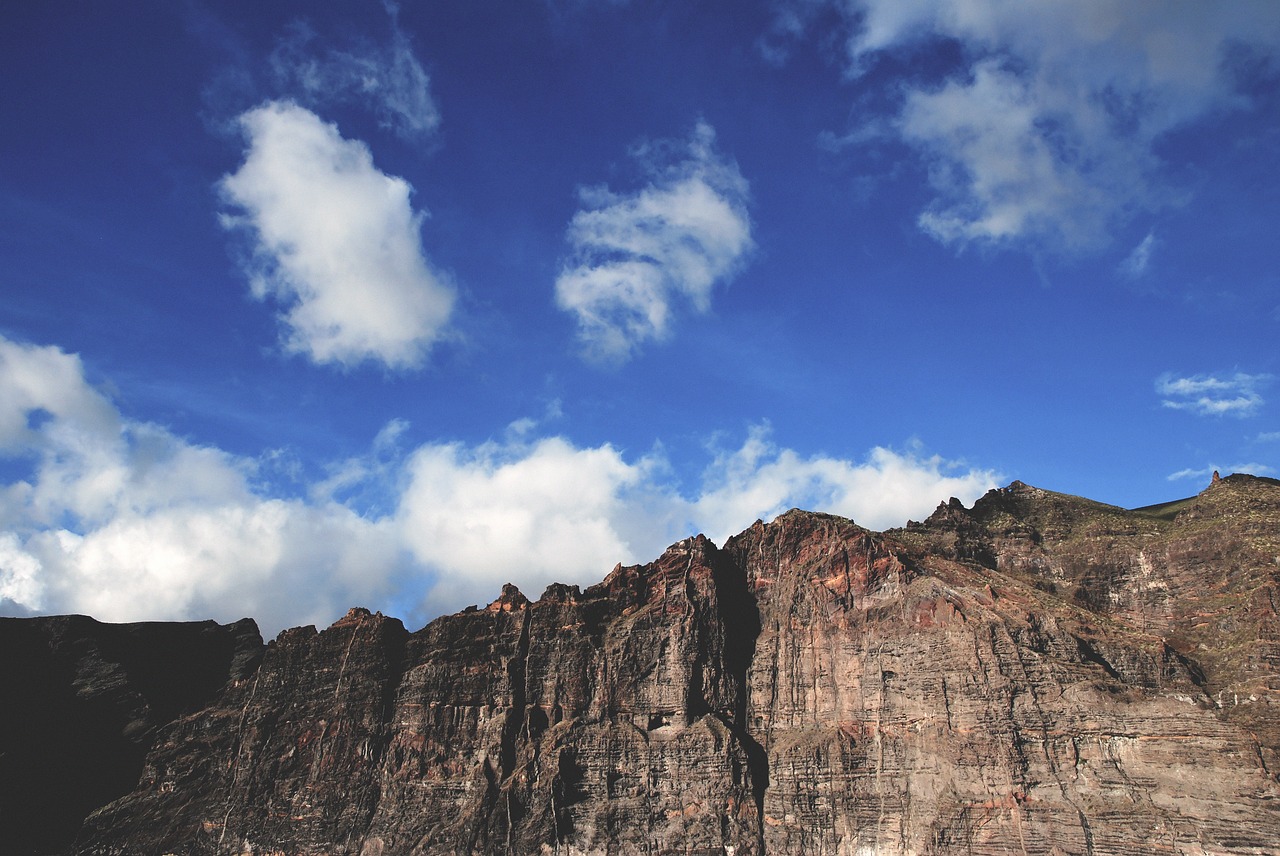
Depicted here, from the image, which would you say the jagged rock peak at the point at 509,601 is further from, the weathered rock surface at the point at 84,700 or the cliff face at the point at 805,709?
the weathered rock surface at the point at 84,700

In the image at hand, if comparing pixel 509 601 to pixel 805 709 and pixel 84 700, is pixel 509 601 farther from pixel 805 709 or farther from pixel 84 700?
pixel 84 700

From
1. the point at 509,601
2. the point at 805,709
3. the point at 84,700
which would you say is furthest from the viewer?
the point at 84,700

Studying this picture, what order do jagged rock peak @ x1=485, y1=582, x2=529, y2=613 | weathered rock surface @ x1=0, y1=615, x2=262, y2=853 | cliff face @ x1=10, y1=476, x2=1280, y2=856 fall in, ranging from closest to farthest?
cliff face @ x1=10, y1=476, x2=1280, y2=856
jagged rock peak @ x1=485, y1=582, x2=529, y2=613
weathered rock surface @ x1=0, y1=615, x2=262, y2=853

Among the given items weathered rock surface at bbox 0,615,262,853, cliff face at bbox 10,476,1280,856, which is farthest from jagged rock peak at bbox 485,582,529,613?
weathered rock surface at bbox 0,615,262,853

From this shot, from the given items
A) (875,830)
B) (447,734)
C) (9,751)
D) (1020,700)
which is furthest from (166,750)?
(1020,700)

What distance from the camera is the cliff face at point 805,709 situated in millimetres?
62844

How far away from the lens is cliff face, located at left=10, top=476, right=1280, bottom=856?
62.8 metres

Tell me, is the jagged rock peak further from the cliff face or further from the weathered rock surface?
the weathered rock surface

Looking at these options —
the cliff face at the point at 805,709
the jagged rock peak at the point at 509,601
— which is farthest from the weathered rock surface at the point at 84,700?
the jagged rock peak at the point at 509,601

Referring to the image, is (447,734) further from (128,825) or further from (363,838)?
(128,825)

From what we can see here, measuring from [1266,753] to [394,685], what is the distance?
78249mm

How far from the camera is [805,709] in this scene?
8119 centimetres

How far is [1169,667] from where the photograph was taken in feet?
215

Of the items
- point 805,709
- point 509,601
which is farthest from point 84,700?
point 805,709
